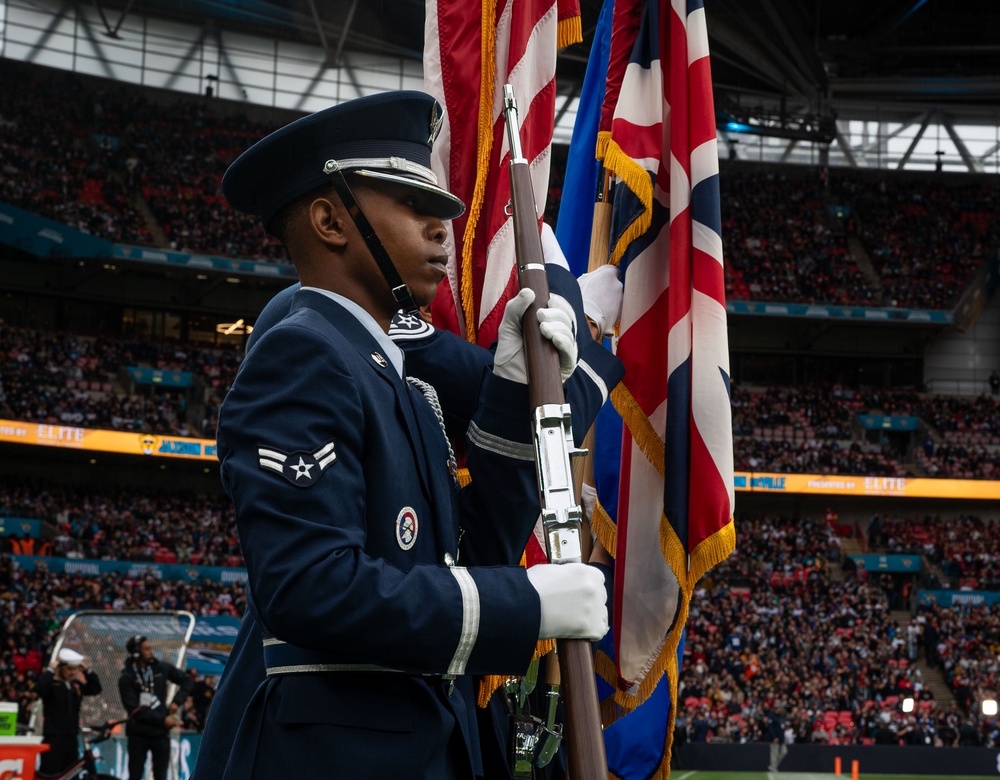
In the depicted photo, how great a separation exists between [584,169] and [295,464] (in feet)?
Result: 8.28

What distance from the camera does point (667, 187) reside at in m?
3.08

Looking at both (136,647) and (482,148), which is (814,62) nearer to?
(136,647)

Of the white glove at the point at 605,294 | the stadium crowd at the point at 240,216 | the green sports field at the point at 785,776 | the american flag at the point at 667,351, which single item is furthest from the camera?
the stadium crowd at the point at 240,216

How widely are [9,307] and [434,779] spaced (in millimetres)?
28374

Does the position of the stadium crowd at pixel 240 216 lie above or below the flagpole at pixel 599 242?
above

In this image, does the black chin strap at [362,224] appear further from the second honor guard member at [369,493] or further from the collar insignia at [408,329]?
the collar insignia at [408,329]

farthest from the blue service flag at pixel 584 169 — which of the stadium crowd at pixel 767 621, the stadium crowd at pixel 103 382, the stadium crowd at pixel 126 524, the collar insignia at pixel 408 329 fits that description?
the stadium crowd at pixel 103 382

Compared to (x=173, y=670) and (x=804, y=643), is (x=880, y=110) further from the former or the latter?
(x=173, y=670)

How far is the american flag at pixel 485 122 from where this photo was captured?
2734 mm

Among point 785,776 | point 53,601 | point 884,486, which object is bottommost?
point 785,776

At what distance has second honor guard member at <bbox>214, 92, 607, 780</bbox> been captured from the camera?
145cm

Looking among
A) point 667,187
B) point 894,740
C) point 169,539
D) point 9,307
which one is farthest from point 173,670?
point 9,307

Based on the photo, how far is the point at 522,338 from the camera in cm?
180

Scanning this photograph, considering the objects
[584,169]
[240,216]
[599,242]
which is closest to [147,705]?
[584,169]
